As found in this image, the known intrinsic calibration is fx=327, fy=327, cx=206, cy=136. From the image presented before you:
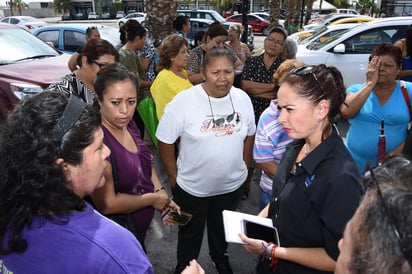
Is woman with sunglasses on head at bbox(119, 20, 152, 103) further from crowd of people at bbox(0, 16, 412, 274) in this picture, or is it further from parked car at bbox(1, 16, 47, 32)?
parked car at bbox(1, 16, 47, 32)

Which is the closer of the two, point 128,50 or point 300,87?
point 300,87

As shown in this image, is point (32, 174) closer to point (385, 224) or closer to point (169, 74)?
point (385, 224)

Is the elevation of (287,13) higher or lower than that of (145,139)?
higher

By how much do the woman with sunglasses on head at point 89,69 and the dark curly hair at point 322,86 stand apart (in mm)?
1878

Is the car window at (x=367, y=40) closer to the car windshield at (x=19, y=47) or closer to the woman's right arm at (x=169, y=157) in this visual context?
the woman's right arm at (x=169, y=157)

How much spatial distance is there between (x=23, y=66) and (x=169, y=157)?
4047mm

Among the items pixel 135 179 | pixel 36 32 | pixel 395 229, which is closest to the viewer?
pixel 395 229

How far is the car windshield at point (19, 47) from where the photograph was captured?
5.65 meters

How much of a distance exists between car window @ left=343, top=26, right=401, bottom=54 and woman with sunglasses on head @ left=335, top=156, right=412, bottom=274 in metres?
6.99

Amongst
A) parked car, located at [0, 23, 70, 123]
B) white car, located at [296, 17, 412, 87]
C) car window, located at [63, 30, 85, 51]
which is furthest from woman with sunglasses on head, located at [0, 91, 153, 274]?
car window, located at [63, 30, 85, 51]

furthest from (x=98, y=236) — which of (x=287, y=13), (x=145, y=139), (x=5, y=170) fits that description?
(x=287, y=13)

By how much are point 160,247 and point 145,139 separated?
131 centimetres

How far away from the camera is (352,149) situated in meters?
2.96

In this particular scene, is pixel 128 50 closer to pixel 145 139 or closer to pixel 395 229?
pixel 145 139
